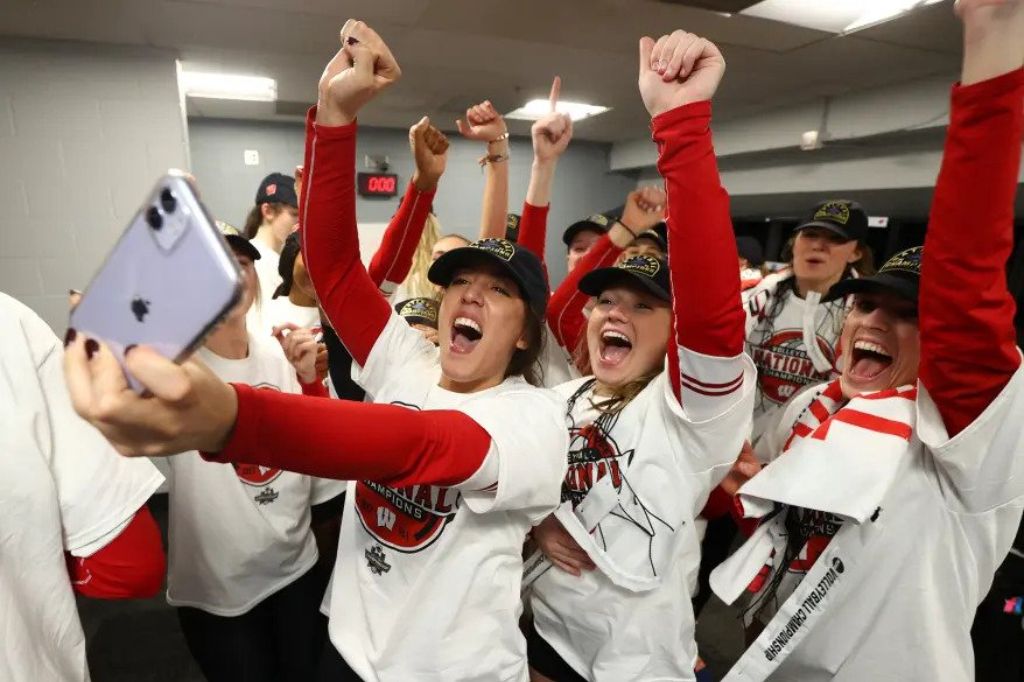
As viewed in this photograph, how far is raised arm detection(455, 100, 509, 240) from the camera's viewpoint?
1832 millimetres

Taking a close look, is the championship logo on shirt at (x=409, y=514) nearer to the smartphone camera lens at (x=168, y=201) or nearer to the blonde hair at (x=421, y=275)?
the smartphone camera lens at (x=168, y=201)

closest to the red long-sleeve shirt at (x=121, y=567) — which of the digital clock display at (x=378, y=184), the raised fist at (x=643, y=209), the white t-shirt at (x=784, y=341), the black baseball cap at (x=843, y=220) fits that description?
the raised fist at (x=643, y=209)

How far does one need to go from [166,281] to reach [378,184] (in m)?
6.31

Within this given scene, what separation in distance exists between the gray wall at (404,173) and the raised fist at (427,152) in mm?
4759

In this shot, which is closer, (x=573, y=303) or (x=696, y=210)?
(x=696, y=210)

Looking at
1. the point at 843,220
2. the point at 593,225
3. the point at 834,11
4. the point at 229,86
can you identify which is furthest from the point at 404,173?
the point at 843,220

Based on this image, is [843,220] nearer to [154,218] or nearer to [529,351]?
[529,351]

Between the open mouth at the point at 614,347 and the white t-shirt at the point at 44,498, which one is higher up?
the open mouth at the point at 614,347

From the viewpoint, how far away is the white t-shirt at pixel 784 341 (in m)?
2.14

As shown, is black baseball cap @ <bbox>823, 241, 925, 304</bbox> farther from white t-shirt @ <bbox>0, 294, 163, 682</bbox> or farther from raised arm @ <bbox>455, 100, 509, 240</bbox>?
white t-shirt @ <bbox>0, 294, 163, 682</bbox>

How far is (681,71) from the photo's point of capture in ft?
3.11

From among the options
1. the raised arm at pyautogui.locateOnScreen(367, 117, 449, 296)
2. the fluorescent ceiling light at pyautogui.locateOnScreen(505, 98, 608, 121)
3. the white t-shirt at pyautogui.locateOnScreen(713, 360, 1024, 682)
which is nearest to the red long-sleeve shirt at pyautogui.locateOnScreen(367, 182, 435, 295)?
the raised arm at pyautogui.locateOnScreen(367, 117, 449, 296)

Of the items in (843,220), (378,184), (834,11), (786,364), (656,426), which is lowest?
(786,364)

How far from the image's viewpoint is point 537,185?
6.36ft
